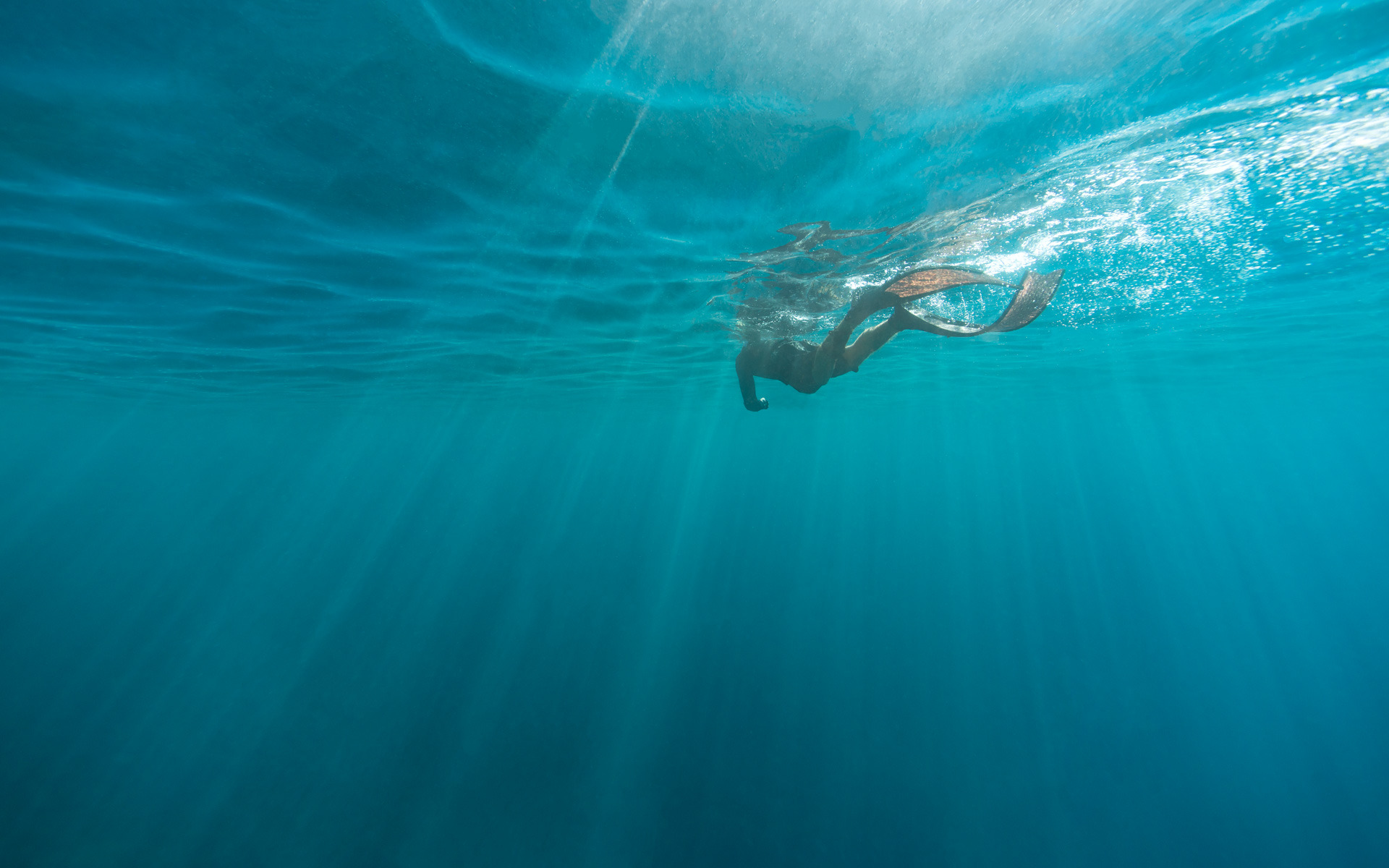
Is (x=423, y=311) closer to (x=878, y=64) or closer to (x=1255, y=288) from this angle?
(x=878, y=64)

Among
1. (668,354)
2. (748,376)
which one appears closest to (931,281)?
(748,376)

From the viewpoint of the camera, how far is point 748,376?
221 inches

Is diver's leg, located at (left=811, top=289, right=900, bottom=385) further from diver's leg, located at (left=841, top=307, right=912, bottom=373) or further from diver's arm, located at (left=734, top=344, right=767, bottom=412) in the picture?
diver's arm, located at (left=734, top=344, right=767, bottom=412)

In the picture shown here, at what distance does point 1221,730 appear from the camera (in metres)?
18.7

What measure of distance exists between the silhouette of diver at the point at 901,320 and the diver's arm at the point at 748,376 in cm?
67

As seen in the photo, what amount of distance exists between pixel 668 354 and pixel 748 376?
42.3 feet

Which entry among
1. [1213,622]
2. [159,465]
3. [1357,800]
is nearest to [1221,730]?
[1357,800]

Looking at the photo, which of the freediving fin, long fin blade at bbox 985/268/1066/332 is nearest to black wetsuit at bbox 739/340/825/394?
the freediving fin

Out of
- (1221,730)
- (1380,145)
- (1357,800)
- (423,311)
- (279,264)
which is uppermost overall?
(1380,145)

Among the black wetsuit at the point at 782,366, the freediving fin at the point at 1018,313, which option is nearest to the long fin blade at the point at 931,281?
the freediving fin at the point at 1018,313

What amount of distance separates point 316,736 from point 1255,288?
95.7 feet

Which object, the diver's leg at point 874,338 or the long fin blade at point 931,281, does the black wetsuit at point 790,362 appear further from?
the long fin blade at point 931,281

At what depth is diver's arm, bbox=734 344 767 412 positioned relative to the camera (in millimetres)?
5586

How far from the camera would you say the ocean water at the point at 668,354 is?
4.76 metres
